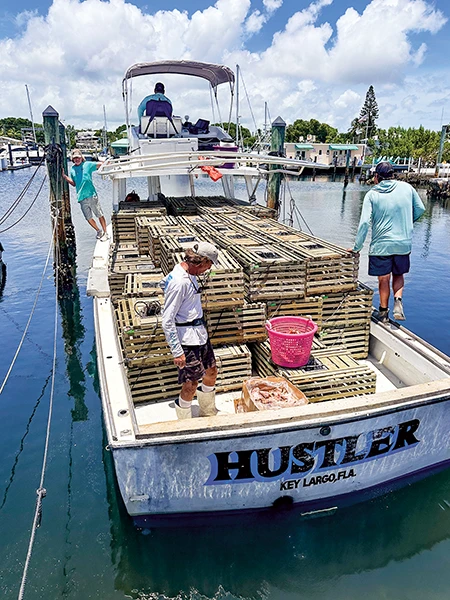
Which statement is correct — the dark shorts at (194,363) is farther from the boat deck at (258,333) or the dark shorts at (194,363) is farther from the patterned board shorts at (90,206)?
the patterned board shorts at (90,206)

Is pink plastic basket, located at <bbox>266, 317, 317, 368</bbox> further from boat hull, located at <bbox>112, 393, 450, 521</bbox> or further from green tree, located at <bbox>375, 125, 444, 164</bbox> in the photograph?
green tree, located at <bbox>375, 125, 444, 164</bbox>

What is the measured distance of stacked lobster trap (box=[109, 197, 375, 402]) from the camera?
517cm

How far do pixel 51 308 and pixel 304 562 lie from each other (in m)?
8.80

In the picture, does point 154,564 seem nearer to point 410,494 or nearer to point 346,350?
point 410,494

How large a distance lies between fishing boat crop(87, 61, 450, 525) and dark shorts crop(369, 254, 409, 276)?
288mm

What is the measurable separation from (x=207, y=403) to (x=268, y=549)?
1492 mm

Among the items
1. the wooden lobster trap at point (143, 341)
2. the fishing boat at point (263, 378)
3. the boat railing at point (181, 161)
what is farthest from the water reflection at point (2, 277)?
the wooden lobster trap at point (143, 341)

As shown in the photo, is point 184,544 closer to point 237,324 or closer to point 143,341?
point 143,341

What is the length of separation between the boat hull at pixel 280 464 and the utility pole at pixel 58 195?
28.7ft

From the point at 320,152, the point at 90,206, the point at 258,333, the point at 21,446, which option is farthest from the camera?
the point at 320,152

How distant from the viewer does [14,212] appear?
84.9 feet


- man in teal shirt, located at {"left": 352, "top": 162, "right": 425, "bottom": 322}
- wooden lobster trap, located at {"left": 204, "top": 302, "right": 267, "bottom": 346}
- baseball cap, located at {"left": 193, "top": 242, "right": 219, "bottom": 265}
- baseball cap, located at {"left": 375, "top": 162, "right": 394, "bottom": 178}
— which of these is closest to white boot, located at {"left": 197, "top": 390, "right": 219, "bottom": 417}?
wooden lobster trap, located at {"left": 204, "top": 302, "right": 267, "bottom": 346}

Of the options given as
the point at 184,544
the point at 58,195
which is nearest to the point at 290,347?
the point at 184,544

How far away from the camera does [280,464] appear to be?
4117 millimetres
